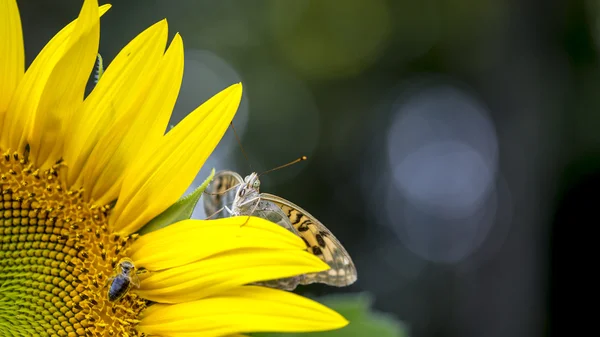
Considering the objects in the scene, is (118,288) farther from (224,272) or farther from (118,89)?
(118,89)

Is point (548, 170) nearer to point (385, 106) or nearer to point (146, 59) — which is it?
point (385, 106)

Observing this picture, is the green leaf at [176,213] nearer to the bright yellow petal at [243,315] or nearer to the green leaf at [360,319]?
the bright yellow petal at [243,315]

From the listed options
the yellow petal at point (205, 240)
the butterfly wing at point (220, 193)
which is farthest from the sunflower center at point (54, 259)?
the butterfly wing at point (220, 193)

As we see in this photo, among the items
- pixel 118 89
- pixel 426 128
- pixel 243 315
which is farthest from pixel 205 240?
pixel 426 128

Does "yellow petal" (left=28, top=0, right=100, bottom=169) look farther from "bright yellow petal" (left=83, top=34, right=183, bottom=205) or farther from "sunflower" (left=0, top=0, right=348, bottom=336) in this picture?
A: "bright yellow petal" (left=83, top=34, right=183, bottom=205)

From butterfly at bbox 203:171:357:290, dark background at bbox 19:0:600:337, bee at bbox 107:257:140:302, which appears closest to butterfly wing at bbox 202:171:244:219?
butterfly at bbox 203:171:357:290

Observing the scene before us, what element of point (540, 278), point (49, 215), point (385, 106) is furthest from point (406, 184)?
point (49, 215)
